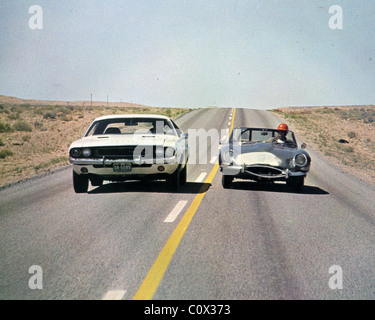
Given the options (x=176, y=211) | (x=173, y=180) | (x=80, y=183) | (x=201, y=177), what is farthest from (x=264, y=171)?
(x=80, y=183)

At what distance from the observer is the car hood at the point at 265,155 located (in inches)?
341

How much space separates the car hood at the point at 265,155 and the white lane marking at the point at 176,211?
1939mm

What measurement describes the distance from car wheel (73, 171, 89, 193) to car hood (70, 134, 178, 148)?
2.13 feet

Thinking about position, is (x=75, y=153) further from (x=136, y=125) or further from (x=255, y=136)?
(x=255, y=136)

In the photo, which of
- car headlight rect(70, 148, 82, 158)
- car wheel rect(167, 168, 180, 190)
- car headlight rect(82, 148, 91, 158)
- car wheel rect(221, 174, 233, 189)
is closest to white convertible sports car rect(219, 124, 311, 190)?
car wheel rect(221, 174, 233, 189)

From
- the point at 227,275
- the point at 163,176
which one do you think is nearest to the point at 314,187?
the point at 163,176

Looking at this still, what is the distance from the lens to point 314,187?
10.2 metres

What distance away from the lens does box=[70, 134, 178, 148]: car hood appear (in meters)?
7.74

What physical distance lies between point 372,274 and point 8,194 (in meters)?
7.20

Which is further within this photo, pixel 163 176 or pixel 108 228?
pixel 163 176

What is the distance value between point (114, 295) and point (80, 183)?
5136 mm

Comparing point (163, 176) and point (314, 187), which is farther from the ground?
point (163, 176)
